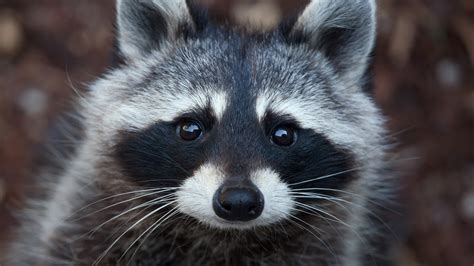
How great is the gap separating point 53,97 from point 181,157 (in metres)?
2.57

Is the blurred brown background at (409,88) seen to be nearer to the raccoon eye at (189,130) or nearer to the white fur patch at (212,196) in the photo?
the raccoon eye at (189,130)

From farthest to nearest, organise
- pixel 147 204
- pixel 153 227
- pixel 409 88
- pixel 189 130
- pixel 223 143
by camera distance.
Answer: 1. pixel 409 88
2. pixel 153 227
3. pixel 147 204
4. pixel 189 130
5. pixel 223 143

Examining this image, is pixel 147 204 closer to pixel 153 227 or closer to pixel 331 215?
pixel 153 227

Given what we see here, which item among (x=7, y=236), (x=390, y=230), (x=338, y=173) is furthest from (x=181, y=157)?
(x=7, y=236)

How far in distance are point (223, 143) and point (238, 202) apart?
25 centimetres

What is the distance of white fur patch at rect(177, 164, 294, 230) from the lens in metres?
3.05

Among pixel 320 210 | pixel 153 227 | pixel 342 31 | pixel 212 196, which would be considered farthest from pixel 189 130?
pixel 342 31

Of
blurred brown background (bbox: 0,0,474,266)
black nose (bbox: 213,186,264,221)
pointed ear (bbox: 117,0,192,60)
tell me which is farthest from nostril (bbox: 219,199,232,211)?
blurred brown background (bbox: 0,0,474,266)

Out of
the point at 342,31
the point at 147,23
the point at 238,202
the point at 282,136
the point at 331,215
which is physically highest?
the point at 147,23

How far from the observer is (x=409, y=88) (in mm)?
5453

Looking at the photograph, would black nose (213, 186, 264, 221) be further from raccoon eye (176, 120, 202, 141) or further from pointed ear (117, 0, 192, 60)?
pointed ear (117, 0, 192, 60)

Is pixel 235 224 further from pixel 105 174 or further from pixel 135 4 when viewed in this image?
pixel 135 4

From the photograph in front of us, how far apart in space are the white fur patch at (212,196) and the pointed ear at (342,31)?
2.32 ft

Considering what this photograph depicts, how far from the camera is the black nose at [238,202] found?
2.97 metres
